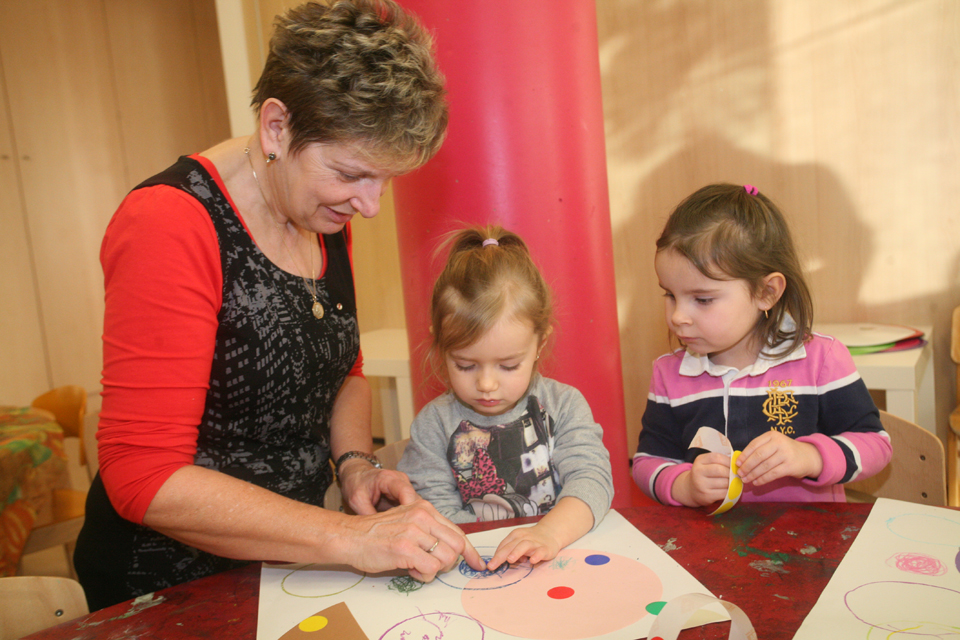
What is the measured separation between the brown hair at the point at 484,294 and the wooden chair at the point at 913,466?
691 mm

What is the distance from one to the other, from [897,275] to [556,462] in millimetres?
1967

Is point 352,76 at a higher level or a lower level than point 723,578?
higher

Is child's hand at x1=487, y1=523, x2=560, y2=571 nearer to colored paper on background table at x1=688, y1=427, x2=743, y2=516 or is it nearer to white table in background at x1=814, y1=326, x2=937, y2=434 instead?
colored paper on background table at x1=688, y1=427, x2=743, y2=516

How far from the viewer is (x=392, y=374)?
2424mm

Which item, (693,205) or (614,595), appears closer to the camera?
(614,595)

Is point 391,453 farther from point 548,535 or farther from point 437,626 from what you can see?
point 437,626

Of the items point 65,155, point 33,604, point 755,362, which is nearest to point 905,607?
point 755,362

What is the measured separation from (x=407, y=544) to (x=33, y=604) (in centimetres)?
51

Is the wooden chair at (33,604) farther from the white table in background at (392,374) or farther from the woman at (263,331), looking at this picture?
the white table in background at (392,374)

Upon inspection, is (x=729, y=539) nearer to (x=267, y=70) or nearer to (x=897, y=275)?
(x=267, y=70)

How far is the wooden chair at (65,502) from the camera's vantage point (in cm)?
208

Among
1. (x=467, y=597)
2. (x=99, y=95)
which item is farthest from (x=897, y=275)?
(x=99, y=95)

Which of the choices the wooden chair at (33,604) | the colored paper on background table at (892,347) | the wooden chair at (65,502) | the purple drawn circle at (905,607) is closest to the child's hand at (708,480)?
the purple drawn circle at (905,607)

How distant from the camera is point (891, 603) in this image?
2.31 feet
